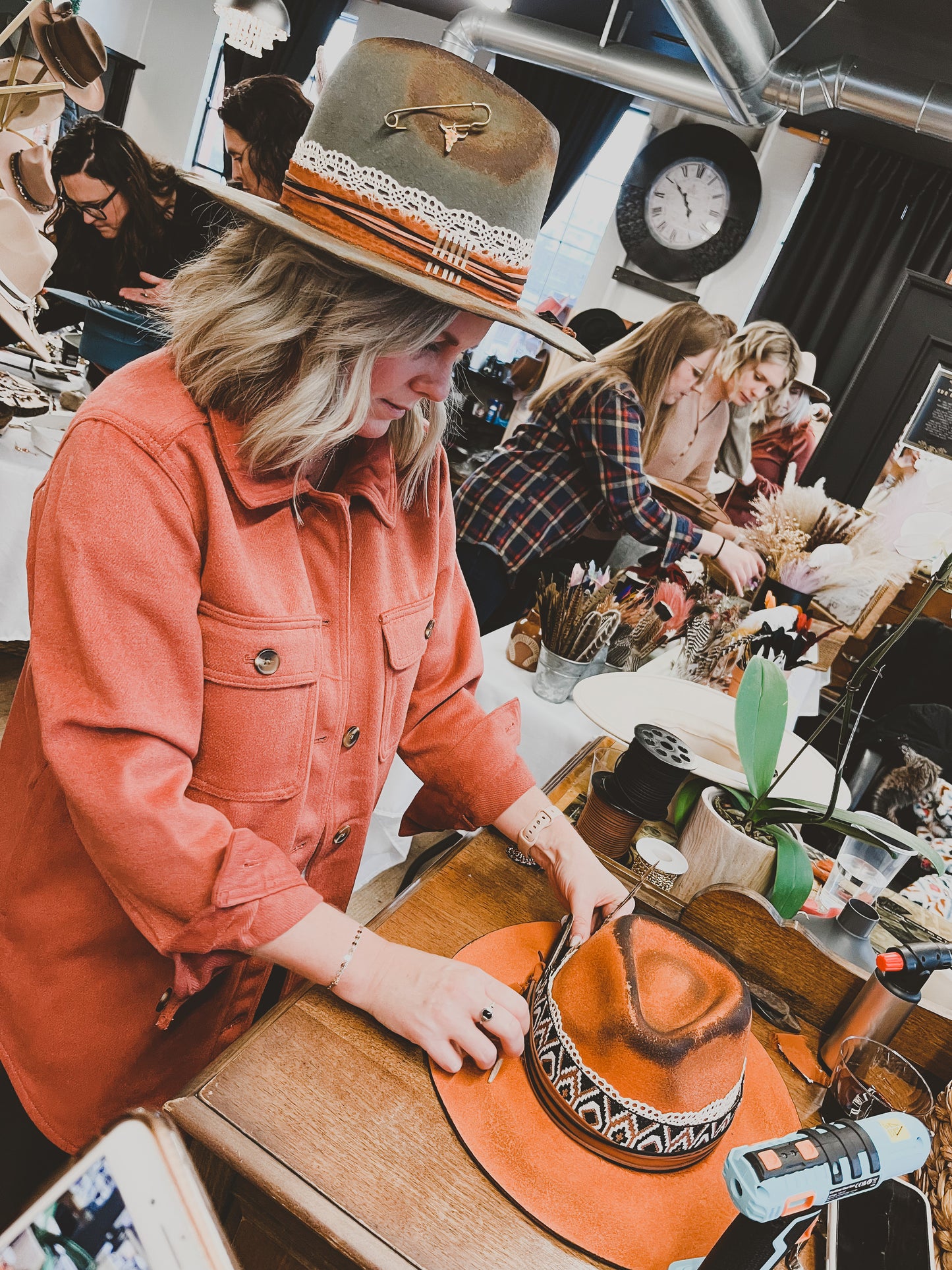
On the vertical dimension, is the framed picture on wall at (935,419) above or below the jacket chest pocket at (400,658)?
above

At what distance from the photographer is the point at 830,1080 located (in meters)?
0.88

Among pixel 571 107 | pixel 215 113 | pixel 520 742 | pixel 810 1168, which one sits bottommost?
pixel 520 742

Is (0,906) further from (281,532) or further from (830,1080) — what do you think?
(830,1080)

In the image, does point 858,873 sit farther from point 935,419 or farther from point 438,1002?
point 935,419

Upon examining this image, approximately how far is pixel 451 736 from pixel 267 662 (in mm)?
355

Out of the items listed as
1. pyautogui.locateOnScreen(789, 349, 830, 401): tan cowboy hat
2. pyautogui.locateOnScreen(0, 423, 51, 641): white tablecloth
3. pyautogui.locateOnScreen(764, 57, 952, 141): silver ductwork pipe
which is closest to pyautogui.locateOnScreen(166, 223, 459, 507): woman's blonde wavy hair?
pyautogui.locateOnScreen(0, 423, 51, 641): white tablecloth

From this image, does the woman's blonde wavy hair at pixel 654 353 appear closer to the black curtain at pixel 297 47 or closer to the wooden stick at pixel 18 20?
the wooden stick at pixel 18 20

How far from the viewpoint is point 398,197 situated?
0.75 metres

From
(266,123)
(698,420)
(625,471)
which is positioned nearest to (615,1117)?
(625,471)

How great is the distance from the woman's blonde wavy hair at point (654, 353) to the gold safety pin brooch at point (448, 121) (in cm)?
184

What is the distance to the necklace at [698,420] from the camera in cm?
318

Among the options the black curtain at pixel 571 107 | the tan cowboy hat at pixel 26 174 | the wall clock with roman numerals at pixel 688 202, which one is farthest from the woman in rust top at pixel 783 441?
the tan cowboy hat at pixel 26 174

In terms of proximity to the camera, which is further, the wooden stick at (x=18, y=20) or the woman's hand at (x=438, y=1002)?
the wooden stick at (x=18, y=20)

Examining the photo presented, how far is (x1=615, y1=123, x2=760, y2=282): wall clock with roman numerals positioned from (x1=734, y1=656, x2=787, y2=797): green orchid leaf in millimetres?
5781
